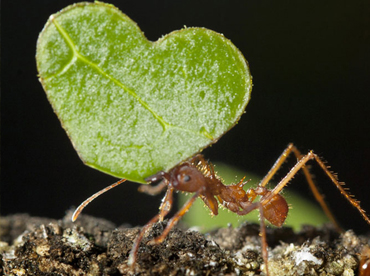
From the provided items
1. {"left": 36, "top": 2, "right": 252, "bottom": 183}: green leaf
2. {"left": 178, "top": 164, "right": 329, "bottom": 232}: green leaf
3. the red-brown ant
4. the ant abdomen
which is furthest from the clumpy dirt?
{"left": 178, "top": 164, "right": 329, "bottom": 232}: green leaf

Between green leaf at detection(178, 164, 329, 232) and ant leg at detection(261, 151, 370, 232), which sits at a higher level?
ant leg at detection(261, 151, 370, 232)

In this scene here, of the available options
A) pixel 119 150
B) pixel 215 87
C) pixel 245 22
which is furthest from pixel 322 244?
pixel 245 22

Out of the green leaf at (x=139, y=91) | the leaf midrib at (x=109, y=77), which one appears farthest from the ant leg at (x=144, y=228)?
the leaf midrib at (x=109, y=77)

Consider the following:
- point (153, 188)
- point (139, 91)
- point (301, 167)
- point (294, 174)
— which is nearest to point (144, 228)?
point (153, 188)

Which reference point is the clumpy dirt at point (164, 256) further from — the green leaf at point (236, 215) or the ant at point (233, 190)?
the green leaf at point (236, 215)

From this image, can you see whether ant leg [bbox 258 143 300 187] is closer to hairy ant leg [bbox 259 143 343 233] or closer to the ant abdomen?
hairy ant leg [bbox 259 143 343 233]

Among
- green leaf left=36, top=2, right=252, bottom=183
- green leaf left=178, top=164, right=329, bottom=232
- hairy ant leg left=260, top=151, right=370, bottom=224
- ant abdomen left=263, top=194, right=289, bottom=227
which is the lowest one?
green leaf left=178, top=164, right=329, bottom=232

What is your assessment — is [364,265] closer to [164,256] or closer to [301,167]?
[301,167]

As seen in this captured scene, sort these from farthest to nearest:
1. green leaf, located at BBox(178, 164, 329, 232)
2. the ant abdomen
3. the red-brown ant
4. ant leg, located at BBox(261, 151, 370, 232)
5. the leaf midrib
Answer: green leaf, located at BBox(178, 164, 329, 232) < the ant abdomen < ant leg, located at BBox(261, 151, 370, 232) < the red-brown ant < the leaf midrib

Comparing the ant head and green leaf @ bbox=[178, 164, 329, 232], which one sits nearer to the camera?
the ant head
